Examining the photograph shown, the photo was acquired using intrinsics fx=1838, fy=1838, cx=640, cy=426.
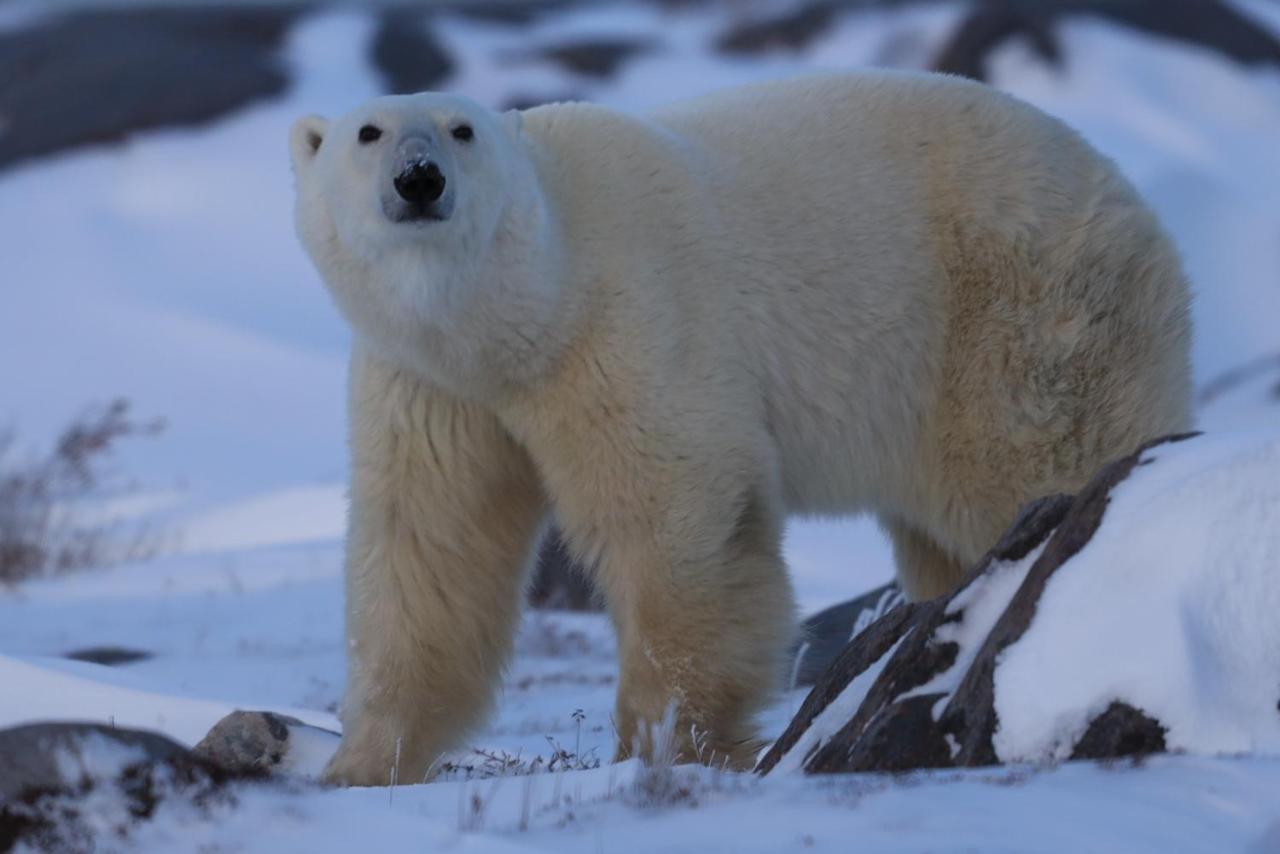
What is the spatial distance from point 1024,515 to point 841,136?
1796mm

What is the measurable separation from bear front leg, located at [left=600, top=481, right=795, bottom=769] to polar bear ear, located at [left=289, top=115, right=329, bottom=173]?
1116 mm

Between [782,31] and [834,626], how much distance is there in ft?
54.4

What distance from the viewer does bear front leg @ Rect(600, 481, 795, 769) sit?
3.99 meters

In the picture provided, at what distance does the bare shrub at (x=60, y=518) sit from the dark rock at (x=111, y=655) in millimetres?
2292

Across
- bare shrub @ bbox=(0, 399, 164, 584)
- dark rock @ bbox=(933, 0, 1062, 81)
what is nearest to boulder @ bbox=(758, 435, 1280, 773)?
bare shrub @ bbox=(0, 399, 164, 584)

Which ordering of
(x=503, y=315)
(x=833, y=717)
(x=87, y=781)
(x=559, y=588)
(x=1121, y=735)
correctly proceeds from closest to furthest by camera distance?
(x=87, y=781) → (x=1121, y=735) → (x=833, y=717) → (x=503, y=315) → (x=559, y=588)

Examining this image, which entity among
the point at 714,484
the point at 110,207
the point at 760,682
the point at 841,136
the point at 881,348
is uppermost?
the point at 110,207

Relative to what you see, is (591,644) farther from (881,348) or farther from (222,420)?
(222,420)

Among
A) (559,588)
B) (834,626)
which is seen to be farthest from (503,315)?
(559,588)

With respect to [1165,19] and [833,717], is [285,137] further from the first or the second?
[833,717]

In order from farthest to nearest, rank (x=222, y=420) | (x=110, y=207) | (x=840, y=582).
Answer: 1. (x=110, y=207)
2. (x=222, y=420)
3. (x=840, y=582)

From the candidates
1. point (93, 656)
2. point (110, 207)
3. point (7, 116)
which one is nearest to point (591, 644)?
point (93, 656)

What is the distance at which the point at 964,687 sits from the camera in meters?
2.77

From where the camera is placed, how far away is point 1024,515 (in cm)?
310
